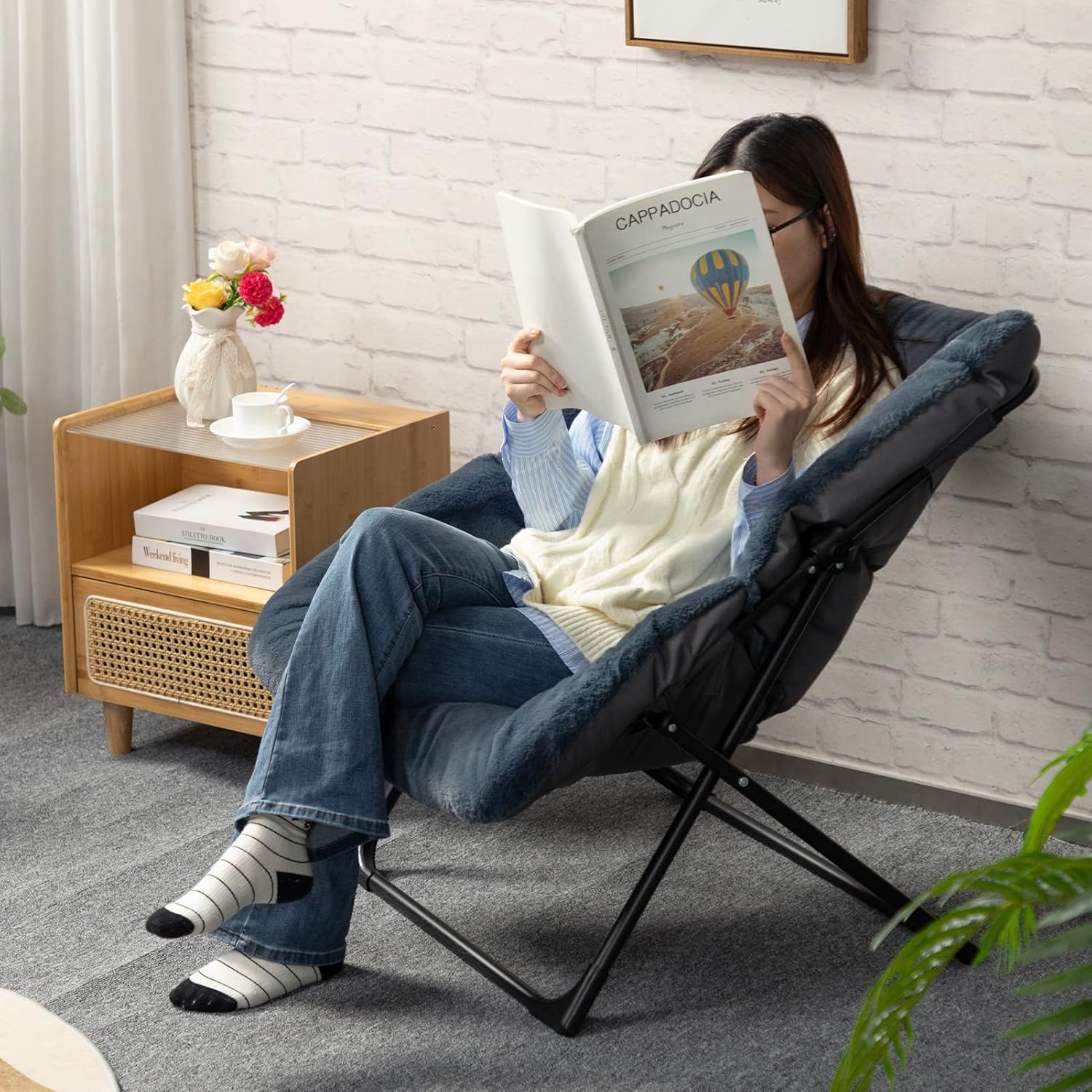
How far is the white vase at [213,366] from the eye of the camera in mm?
2570

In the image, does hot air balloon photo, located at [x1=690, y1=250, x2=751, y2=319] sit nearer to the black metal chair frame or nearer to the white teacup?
the black metal chair frame

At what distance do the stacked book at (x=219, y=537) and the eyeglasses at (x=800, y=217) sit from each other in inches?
38.2

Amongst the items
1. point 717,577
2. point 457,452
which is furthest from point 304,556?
point 717,577

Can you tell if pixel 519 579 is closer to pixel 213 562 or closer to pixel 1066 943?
pixel 213 562

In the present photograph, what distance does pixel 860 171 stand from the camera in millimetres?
2270

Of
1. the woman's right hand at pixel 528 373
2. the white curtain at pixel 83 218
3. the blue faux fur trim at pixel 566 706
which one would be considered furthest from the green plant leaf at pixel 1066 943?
the white curtain at pixel 83 218

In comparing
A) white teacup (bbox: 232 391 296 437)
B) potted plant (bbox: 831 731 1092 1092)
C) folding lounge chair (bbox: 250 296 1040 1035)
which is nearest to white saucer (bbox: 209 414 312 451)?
white teacup (bbox: 232 391 296 437)

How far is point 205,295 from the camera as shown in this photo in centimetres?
253


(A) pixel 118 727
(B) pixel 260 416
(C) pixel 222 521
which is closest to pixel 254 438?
(B) pixel 260 416

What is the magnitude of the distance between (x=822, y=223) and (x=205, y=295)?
108 cm

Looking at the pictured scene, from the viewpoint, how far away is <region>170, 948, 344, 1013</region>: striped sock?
1879 mm

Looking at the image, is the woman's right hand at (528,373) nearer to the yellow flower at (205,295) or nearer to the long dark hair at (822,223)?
the long dark hair at (822,223)

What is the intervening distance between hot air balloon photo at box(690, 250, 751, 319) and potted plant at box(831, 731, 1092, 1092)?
3.16 ft

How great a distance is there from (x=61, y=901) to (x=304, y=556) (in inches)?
24.8
